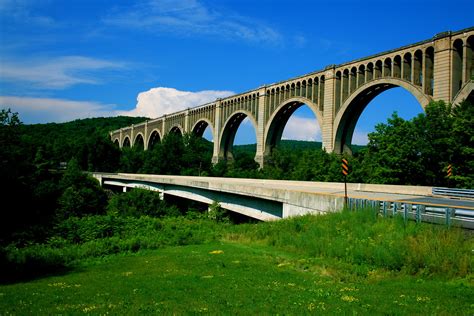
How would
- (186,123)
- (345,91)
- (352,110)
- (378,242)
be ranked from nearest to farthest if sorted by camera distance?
1. (378,242)
2. (345,91)
3. (352,110)
4. (186,123)

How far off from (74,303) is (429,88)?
33.0m

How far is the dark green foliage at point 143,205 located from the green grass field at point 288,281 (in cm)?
3002

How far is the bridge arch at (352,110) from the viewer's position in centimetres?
4120

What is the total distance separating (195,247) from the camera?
18562 millimetres

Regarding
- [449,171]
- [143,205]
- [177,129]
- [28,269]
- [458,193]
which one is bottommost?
[143,205]

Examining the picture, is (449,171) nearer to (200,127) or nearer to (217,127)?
(217,127)

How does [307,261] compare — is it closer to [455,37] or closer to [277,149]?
[455,37]

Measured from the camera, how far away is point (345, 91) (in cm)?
4494

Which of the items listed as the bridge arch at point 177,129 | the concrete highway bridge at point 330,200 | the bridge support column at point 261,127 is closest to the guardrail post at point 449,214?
the concrete highway bridge at point 330,200

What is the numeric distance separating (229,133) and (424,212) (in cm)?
6335

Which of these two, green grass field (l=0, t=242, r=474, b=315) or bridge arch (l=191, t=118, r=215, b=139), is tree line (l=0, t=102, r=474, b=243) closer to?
green grass field (l=0, t=242, r=474, b=315)

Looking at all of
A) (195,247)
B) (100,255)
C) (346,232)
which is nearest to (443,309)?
(346,232)

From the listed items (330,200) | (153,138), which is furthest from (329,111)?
(153,138)

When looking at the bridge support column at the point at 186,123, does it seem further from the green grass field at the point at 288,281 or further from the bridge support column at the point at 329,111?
the green grass field at the point at 288,281
